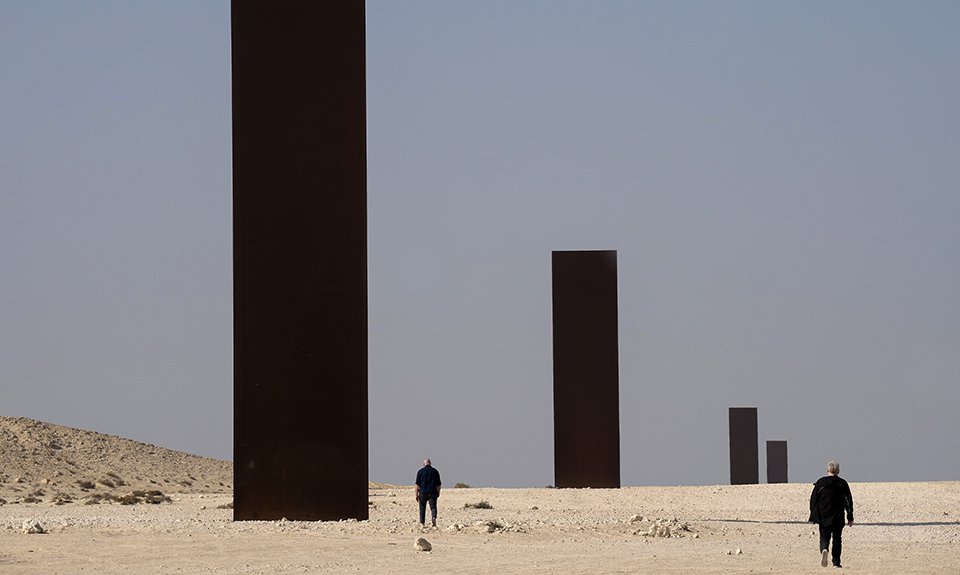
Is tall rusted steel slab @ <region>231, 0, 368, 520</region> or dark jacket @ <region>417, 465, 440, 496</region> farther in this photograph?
tall rusted steel slab @ <region>231, 0, 368, 520</region>

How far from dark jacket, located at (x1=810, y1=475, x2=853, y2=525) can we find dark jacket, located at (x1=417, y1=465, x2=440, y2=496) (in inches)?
212

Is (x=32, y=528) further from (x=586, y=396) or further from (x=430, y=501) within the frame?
(x=586, y=396)

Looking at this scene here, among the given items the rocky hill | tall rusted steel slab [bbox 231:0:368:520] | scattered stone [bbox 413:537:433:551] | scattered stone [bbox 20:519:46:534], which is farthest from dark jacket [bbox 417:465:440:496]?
the rocky hill

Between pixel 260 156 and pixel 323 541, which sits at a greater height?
pixel 260 156

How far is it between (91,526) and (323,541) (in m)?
3.49

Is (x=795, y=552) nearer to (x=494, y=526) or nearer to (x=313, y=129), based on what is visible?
(x=494, y=526)

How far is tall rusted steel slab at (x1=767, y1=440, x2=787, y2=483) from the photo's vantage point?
3803 centimetres

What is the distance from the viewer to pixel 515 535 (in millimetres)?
16500

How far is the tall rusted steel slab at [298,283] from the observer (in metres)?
17.8

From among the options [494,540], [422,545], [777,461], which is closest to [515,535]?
[494,540]

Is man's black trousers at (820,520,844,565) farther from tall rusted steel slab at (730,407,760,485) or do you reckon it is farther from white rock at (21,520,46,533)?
tall rusted steel slab at (730,407,760,485)

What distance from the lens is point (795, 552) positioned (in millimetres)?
14922

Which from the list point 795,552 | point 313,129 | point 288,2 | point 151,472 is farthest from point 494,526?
point 151,472

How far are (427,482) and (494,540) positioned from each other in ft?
4.94
